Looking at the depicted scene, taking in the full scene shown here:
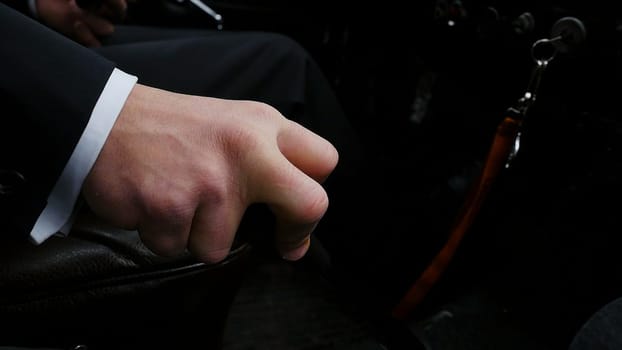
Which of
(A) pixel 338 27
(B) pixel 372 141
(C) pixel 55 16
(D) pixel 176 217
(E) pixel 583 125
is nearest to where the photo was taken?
(D) pixel 176 217

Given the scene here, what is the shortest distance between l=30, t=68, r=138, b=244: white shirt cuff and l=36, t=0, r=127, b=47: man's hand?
24.1 inches

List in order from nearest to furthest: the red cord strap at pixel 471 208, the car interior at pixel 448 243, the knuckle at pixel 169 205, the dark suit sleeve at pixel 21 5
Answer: the knuckle at pixel 169 205 < the car interior at pixel 448 243 < the red cord strap at pixel 471 208 < the dark suit sleeve at pixel 21 5

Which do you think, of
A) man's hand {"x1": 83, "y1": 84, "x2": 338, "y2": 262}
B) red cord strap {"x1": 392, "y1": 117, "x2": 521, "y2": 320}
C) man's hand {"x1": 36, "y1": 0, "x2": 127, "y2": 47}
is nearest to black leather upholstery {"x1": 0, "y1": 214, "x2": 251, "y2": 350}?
man's hand {"x1": 83, "y1": 84, "x2": 338, "y2": 262}

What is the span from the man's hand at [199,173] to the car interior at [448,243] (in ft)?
0.30

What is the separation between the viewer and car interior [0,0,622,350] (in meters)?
0.42

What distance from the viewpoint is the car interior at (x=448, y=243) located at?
1.36 feet

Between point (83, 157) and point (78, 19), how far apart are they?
2.11ft

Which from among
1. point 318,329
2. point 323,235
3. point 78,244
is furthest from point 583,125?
point 78,244

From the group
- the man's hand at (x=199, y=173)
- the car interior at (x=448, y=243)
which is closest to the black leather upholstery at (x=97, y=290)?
the car interior at (x=448, y=243)

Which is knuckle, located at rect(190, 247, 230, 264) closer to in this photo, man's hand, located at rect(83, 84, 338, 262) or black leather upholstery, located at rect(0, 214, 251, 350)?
man's hand, located at rect(83, 84, 338, 262)

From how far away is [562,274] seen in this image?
2.38 ft

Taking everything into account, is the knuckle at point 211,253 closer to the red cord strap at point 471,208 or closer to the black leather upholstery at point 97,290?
the black leather upholstery at point 97,290

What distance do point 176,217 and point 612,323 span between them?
407 mm

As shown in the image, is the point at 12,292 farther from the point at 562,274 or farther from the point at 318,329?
the point at 562,274
